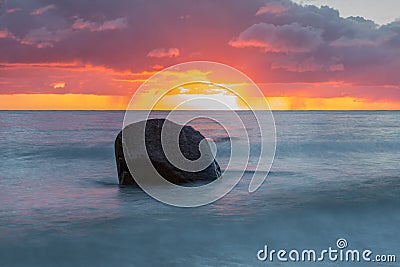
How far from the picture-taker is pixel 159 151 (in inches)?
390

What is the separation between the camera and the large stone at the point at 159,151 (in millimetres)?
9859

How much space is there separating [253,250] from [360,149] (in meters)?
16.4

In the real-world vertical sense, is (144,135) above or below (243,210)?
above

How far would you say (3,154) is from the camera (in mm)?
18594

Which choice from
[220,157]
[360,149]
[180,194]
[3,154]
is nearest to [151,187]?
[180,194]

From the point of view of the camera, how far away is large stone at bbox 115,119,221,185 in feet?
32.3

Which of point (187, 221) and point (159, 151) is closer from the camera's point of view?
point (187, 221)

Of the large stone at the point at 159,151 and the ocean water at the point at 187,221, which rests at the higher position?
the large stone at the point at 159,151

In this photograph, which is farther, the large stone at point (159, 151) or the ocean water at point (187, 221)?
the large stone at point (159, 151)

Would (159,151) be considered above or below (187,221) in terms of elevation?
above

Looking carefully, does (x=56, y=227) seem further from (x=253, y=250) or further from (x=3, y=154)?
(x=3, y=154)

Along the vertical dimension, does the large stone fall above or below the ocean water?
above

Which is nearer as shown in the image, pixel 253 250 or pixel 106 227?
pixel 253 250

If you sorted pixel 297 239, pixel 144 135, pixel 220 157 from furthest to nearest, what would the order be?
pixel 220 157 → pixel 144 135 → pixel 297 239
